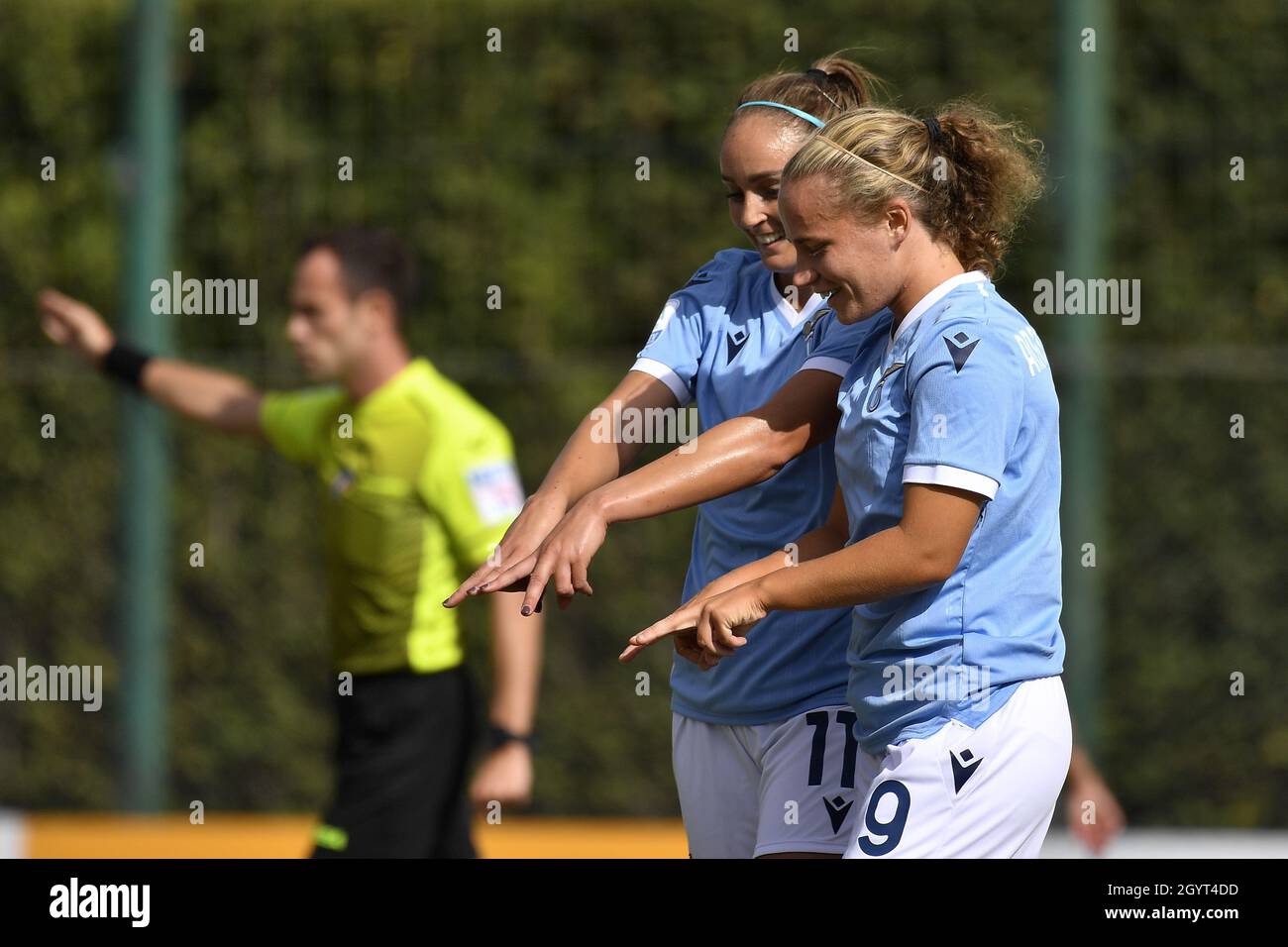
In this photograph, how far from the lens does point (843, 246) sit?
2521 millimetres

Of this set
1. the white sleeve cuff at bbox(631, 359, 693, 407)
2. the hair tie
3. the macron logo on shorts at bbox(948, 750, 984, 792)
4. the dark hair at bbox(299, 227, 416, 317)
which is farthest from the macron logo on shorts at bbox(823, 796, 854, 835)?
the dark hair at bbox(299, 227, 416, 317)

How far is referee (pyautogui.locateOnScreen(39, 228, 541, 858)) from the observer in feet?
14.7

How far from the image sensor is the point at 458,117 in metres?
6.82

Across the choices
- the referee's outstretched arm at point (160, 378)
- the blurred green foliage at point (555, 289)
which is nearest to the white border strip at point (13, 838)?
the blurred green foliage at point (555, 289)

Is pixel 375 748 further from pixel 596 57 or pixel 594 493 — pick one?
pixel 596 57

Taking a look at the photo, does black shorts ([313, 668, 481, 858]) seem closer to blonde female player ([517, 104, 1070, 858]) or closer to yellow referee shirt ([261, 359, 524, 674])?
yellow referee shirt ([261, 359, 524, 674])

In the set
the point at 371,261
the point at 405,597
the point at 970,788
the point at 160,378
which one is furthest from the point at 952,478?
the point at 160,378

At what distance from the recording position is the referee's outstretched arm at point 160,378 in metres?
4.95

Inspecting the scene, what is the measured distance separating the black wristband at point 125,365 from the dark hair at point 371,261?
0.63 meters

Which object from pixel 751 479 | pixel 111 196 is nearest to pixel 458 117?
pixel 111 196

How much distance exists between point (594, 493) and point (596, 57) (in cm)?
443

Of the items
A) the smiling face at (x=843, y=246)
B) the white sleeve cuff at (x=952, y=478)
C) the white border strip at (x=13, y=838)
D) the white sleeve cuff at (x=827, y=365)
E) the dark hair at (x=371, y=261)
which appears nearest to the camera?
the white sleeve cuff at (x=952, y=478)

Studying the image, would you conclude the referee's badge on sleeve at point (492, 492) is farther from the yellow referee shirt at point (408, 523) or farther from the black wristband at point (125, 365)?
the black wristband at point (125, 365)

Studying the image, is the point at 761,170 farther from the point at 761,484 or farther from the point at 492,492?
the point at 492,492
